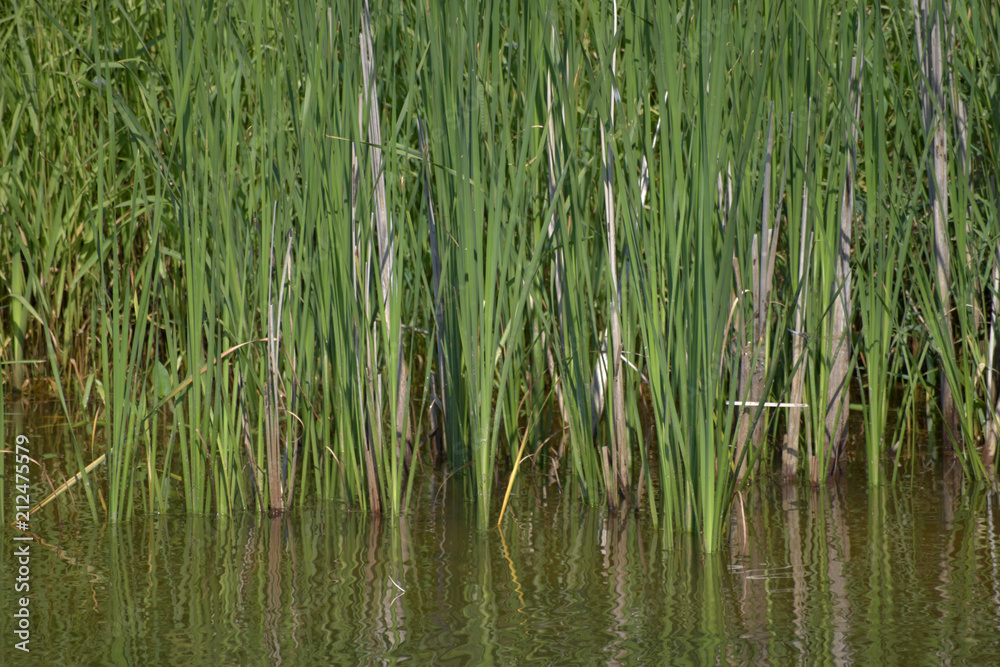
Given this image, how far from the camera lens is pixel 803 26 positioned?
72.8 inches

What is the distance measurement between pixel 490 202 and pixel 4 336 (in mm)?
2100

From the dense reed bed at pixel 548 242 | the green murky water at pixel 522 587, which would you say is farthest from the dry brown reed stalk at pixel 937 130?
the green murky water at pixel 522 587

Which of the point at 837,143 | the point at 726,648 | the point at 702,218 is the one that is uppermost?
the point at 837,143

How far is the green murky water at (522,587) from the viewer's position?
1449 mm

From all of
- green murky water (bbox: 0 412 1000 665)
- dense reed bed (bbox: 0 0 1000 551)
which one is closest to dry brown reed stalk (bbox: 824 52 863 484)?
dense reed bed (bbox: 0 0 1000 551)

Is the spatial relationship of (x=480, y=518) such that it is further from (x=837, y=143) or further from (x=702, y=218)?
(x=837, y=143)

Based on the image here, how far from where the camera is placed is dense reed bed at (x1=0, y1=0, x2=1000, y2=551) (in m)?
1.78

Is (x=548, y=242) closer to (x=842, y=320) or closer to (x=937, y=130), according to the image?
(x=842, y=320)

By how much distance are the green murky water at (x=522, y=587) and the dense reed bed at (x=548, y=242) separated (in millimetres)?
93

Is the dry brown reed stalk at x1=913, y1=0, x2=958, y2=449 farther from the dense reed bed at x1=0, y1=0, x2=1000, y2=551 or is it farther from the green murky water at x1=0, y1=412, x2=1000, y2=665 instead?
the green murky water at x1=0, y1=412, x2=1000, y2=665

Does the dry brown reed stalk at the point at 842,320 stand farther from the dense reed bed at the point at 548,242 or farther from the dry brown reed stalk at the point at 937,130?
the dry brown reed stalk at the point at 937,130

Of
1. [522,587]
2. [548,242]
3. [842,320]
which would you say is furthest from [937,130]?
[522,587]

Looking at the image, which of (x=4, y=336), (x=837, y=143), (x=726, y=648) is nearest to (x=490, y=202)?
(x=837, y=143)

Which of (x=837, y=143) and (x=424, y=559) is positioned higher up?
(x=837, y=143)
